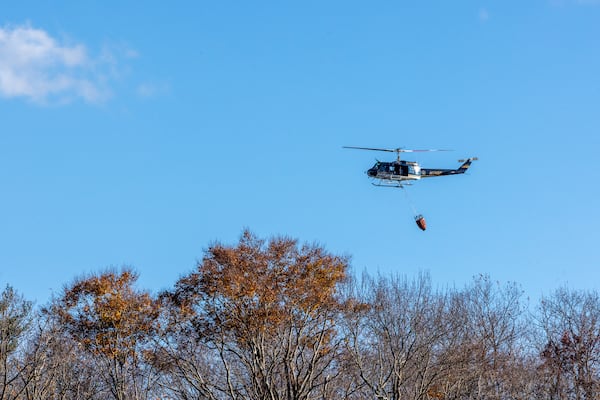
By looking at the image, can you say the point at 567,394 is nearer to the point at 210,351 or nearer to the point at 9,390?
the point at 210,351

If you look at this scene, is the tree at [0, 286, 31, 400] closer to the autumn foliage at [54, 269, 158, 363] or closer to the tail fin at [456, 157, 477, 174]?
the autumn foliage at [54, 269, 158, 363]

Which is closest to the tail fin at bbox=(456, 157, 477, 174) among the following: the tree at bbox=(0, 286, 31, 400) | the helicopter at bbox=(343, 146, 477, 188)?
the helicopter at bbox=(343, 146, 477, 188)

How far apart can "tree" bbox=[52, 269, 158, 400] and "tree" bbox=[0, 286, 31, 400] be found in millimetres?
2204

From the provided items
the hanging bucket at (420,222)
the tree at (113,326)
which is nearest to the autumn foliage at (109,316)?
the tree at (113,326)

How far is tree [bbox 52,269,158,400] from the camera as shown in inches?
1383

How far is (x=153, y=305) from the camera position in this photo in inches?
1422

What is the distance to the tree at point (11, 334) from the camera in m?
27.2

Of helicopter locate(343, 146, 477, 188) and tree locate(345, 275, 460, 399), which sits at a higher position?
helicopter locate(343, 146, 477, 188)

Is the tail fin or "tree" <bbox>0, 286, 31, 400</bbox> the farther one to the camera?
the tail fin

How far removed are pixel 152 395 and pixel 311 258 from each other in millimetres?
9915

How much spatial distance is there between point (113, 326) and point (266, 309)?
7214mm

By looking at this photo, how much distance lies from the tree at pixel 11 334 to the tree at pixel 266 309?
21.6 ft

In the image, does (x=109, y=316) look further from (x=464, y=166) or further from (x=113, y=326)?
(x=464, y=166)

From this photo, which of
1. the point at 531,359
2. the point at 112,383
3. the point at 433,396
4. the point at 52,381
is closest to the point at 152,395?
the point at 112,383
